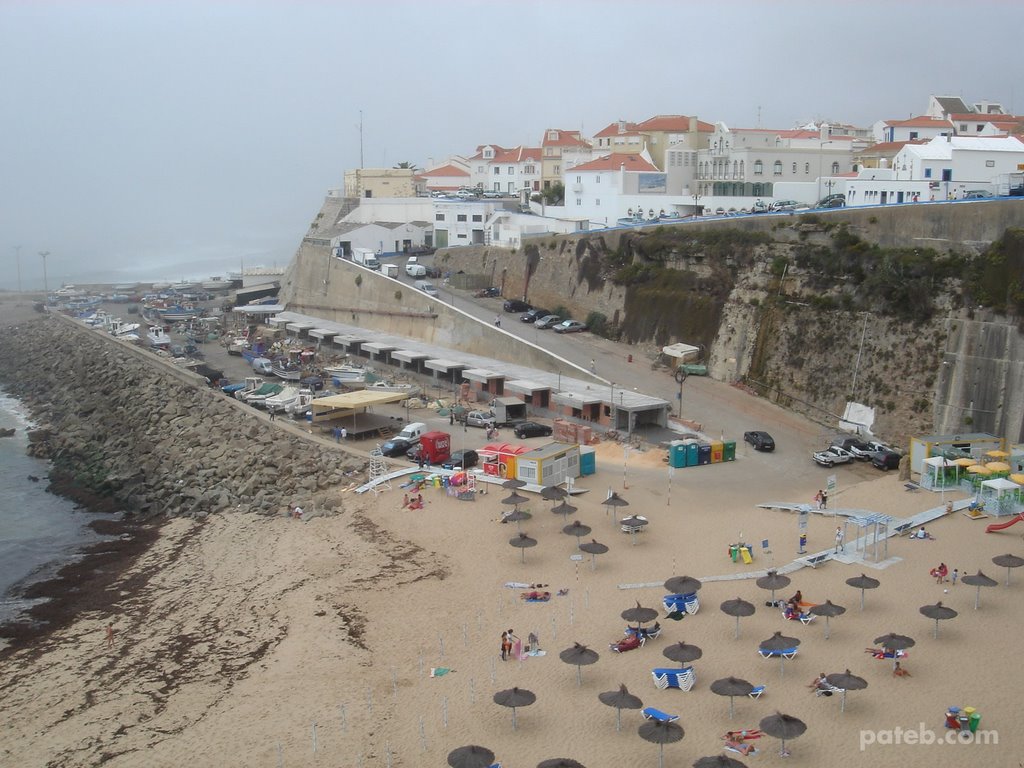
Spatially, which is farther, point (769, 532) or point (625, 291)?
point (625, 291)

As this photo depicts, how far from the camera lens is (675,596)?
57.1 ft

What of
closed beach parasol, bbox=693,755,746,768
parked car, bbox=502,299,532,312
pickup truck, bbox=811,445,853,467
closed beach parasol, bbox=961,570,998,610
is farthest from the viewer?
parked car, bbox=502,299,532,312

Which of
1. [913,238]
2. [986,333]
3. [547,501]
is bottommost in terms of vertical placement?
[547,501]

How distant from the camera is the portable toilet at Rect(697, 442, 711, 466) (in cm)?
2616

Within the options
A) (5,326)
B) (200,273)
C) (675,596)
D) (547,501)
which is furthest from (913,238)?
(200,273)

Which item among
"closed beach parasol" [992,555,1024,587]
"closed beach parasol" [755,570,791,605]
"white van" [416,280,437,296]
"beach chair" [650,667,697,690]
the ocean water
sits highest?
"white van" [416,280,437,296]

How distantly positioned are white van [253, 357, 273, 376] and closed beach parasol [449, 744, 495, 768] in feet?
95.5

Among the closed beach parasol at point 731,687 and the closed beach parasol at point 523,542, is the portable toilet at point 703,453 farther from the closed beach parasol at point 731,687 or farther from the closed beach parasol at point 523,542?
the closed beach parasol at point 731,687

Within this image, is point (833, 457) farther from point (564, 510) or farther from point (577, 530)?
point (577, 530)

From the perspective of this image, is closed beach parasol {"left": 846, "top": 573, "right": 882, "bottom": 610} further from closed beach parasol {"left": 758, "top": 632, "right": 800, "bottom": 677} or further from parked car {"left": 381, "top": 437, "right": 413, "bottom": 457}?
parked car {"left": 381, "top": 437, "right": 413, "bottom": 457}

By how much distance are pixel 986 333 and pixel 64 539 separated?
23.9 m

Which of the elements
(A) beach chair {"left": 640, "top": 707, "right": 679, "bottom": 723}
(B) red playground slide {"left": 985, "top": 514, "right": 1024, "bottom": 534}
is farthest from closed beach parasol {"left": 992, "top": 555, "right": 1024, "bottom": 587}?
(A) beach chair {"left": 640, "top": 707, "right": 679, "bottom": 723}

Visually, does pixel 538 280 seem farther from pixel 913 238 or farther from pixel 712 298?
pixel 913 238

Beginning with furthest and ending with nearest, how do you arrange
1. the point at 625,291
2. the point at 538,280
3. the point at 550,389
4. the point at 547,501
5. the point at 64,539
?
the point at 538,280 → the point at 625,291 → the point at 550,389 → the point at 64,539 → the point at 547,501
